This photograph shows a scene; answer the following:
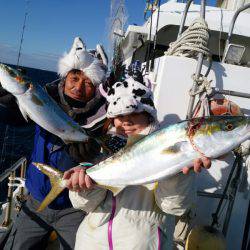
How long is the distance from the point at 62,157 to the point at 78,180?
0.83 metres

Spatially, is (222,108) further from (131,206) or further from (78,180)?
(78,180)

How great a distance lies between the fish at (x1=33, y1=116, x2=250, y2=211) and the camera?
2.24 m

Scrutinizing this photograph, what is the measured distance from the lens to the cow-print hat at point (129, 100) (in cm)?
287

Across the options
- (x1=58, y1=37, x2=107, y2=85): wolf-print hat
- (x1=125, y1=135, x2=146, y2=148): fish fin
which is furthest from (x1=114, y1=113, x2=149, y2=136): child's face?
(x1=58, y1=37, x2=107, y2=85): wolf-print hat

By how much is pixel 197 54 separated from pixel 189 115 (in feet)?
2.73

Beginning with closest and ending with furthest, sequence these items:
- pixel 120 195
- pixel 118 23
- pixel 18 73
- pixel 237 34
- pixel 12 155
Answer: pixel 120 195 < pixel 18 73 < pixel 237 34 < pixel 118 23 < pixel 12 155

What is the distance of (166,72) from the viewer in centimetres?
431

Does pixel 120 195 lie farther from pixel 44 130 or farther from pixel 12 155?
pixel 12 155

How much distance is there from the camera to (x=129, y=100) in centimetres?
289

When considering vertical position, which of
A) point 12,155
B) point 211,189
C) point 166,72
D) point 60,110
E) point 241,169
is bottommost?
point 12,155

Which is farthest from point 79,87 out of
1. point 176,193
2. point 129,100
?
point 176,193

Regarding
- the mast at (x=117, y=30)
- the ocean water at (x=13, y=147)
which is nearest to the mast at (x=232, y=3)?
the mast at (x=117, y=30)

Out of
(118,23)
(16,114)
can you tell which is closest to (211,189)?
(16,114)

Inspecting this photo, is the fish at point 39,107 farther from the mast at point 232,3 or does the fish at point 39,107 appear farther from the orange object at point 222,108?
the mast at point 232,3
